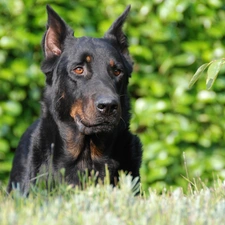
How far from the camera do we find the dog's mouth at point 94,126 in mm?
5051

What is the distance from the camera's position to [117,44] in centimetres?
585

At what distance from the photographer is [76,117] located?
17.2 feet

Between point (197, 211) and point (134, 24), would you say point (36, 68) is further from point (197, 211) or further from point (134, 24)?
point (197, 211)

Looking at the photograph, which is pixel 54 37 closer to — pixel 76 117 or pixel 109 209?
pixel 76 117

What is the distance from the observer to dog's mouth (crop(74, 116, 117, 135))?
505 centimetres

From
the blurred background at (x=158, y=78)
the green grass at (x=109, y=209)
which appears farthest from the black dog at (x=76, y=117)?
the blurred background at (x=158, y=78)

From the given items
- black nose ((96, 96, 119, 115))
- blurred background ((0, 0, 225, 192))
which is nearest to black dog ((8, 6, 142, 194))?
black nose ((96, 96, 119, 115))

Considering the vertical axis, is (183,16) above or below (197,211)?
above

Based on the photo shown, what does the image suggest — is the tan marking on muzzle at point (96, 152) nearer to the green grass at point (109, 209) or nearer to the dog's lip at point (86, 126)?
the dog's lip at point (86, 126)

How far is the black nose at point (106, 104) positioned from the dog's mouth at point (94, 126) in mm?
104

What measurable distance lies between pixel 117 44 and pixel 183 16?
2353 millimetres

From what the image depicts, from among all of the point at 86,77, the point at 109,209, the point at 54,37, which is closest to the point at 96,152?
the point at 86,77

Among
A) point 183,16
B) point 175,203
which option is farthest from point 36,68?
point 175,203

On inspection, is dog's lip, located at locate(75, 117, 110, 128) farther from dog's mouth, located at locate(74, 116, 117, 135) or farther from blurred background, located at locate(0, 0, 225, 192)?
blurred background, located at locate(0, 0, 225, 192)
